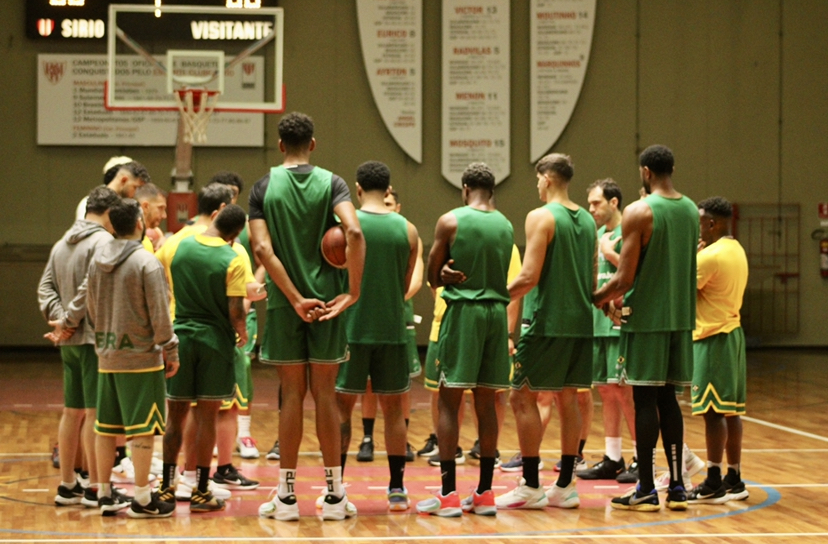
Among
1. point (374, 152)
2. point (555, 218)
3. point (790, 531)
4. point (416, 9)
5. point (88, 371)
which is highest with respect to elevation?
point (416, 9)

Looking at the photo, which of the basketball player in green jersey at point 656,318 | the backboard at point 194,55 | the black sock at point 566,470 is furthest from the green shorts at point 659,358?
the backboard at point 194,55

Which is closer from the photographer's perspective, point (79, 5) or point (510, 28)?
point (79, 5)

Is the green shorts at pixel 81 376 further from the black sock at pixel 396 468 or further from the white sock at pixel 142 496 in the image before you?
the black sock at pixel 396 468

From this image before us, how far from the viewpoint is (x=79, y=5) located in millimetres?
14430

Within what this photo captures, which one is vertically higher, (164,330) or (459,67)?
(459,67)

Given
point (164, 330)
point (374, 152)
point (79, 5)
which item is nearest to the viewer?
point (164, 330)

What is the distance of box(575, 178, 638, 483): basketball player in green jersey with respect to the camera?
6707mm

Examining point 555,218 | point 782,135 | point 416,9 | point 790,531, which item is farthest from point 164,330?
Answer: point 782,135

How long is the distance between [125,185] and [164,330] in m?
1.61

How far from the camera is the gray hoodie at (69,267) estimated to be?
18.6ft

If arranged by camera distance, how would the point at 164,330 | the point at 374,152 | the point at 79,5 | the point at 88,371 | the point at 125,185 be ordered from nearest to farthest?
1. the point at 164,330
2. the point at 88,371
3. the point at 125,185
4. the point at 79,5
5. the point at 374,152

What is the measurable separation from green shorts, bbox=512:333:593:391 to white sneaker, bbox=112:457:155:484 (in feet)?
8.20

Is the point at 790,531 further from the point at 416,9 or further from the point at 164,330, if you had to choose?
the point at 416,9

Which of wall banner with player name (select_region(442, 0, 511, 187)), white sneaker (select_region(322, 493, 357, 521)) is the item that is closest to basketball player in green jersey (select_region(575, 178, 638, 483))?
white sneaker (select_region(322, 493, 357, 521))
